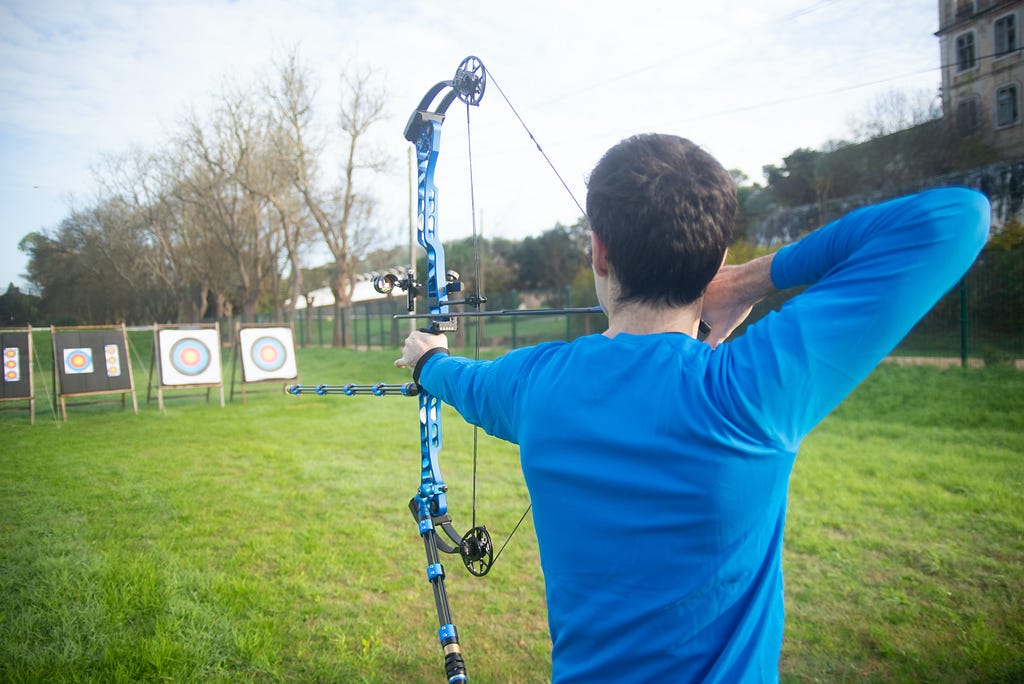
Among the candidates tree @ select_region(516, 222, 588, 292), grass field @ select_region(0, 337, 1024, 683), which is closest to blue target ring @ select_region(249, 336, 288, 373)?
grass field @ select_region(0, 337, 1024, 683)

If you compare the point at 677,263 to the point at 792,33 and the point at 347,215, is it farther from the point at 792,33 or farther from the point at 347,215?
the point at 347,215

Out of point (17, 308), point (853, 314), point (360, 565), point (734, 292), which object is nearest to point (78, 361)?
point (17, 308)

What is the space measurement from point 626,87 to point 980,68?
66.0 inches

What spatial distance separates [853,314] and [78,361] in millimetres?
8021

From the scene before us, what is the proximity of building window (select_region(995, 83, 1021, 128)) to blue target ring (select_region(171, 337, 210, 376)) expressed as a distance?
367 inches

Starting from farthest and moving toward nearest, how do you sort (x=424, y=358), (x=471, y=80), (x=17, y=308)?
1. (x=17, y=308)
2. (x=471, y=80)
3. (x=424, y=358)

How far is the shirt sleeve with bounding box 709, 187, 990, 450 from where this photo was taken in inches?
27.7

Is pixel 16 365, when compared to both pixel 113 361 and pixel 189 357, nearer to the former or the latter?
pixel 113 361

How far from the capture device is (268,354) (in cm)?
980

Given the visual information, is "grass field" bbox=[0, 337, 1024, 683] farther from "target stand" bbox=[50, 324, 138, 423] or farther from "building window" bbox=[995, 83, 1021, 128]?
"building window" bbox=[995, 83, 1021, 128]

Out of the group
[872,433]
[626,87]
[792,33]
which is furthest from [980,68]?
[872,433]

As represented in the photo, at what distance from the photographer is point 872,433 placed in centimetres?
626

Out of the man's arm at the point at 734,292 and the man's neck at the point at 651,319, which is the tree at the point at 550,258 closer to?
the man's arm at the point at 734,292

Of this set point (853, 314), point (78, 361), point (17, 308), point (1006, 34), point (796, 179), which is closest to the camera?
point (853, 314)
